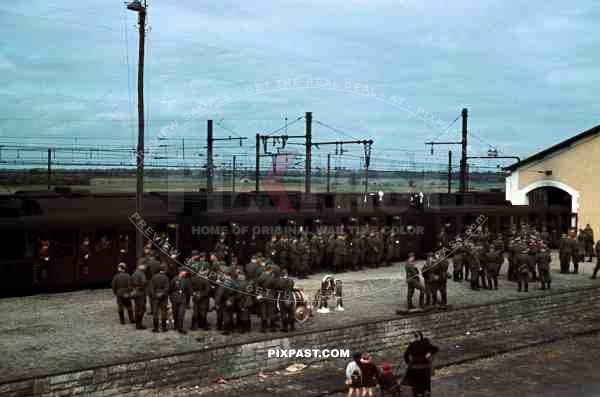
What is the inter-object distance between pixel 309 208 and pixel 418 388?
46.3ft

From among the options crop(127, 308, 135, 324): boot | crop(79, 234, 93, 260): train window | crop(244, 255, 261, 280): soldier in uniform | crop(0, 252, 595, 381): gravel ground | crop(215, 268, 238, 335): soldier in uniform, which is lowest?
crop(0, 252, 595, 381): gravel ground

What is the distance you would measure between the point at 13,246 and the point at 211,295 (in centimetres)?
614

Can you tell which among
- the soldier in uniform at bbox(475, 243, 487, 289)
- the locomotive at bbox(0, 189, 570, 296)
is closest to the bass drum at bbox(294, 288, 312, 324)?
the locomotive at bbox(0, 189, 570, 296)

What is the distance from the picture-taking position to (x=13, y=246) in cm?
1681

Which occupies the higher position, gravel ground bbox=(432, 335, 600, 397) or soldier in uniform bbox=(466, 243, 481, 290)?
soldier in uniform bbox=(466, 243, 481, 290)

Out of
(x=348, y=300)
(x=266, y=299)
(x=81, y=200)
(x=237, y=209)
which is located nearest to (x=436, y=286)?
(x=348, y=300)

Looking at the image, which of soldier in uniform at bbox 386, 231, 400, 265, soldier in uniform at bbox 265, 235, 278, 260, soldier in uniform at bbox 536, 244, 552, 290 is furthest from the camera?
soldier in uniform at bbox 386, 231, 400, 265

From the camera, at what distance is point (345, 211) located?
2548cm

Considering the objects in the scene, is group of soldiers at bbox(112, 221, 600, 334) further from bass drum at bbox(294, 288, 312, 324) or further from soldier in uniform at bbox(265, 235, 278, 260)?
bass drum at bbox(294, 288, 312, 324)

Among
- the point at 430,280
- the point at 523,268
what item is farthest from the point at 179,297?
the point at 523,268

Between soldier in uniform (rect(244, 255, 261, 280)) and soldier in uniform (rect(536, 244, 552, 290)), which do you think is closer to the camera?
soldier in uniform (rect(244, 255, 261, 280))

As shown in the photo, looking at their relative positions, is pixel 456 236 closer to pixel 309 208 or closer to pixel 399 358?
pixel 309 208

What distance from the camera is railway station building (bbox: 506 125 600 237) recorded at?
107 feet

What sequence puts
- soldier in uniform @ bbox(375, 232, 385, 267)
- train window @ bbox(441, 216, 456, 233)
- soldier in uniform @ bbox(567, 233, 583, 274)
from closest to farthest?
soldier in uniform @ bbox(567, 233, 583, 274) → soldier in uniform @ bbox(375, 232, 385, 267) → train window @ bbox(441, 216, 456, 233)
